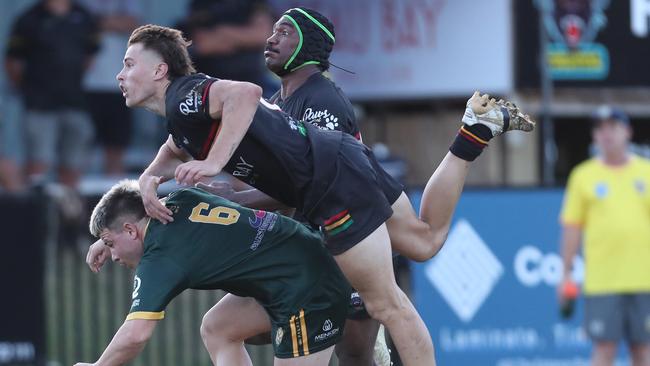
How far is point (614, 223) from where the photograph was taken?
1077 centimetres

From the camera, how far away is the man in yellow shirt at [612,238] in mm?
10688

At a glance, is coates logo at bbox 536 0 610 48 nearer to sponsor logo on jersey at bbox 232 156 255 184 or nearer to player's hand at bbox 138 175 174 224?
sponsor logo on jersey at bbox 232 156 255 184

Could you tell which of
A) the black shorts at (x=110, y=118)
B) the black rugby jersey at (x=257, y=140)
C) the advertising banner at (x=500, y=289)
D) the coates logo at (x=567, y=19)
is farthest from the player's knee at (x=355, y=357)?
the coates logo at (x=567, y=19)

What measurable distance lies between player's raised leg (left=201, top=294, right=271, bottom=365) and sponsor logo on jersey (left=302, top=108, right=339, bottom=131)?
941 millimetres

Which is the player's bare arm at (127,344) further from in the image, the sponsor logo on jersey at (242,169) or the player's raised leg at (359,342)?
the player's raised leg at (359,342)

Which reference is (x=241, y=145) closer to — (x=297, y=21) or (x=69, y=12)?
(x=297, y=21)

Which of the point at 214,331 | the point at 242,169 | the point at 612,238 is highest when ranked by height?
the point at 242,169

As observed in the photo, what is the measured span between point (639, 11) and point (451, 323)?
4932mm

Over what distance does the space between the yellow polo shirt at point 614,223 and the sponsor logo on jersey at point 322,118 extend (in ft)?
12.8

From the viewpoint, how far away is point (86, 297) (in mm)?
11695

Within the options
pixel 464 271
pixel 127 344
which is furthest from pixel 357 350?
pixel 464 271

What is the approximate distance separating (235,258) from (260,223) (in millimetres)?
226

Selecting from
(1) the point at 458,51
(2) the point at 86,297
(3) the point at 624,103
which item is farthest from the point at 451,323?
(3) the point at 624,103

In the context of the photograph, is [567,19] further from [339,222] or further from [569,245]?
[339,222]
